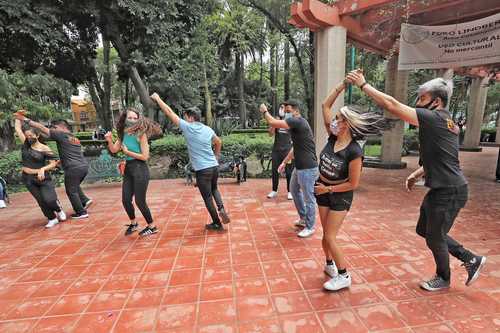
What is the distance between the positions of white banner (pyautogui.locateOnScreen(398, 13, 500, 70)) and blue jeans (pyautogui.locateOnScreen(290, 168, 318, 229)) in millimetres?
4053

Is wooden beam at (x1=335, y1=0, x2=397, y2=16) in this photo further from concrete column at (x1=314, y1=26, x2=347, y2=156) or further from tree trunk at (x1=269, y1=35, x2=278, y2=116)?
tree trunk at (x1=269, y1=35, x2=278, y2=116)

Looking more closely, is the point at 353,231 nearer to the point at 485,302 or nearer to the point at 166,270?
the point at 485,302

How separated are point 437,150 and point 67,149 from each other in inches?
191

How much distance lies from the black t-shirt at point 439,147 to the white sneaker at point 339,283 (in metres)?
1.02

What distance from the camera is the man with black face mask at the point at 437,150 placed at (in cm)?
188

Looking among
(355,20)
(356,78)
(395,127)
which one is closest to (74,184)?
(356,78)

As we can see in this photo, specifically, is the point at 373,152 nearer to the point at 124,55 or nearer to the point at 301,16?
the point at 301,16

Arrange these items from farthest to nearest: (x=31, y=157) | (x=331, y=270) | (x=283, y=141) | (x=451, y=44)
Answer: (x=451, y=44) → (x=283, y=141) → (x=31, y=157) → (x=331, y=270)

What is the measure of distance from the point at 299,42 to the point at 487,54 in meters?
9.19

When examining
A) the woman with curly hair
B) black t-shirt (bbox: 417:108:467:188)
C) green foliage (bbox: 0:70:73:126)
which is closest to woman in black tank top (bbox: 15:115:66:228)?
the woman with curly hair

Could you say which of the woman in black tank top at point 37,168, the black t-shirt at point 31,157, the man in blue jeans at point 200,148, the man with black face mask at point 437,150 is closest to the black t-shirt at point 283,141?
the man in blue jeans at point 200,148

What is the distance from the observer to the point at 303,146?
3307mm

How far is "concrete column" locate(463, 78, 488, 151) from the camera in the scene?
1207 cm

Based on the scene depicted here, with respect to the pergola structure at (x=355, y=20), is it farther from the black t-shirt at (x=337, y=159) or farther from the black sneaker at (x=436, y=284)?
the black sneaker at (x=436, y=284)
